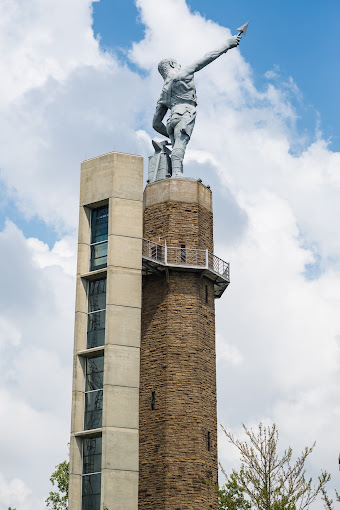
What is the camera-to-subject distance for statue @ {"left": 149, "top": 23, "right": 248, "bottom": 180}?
66438 millimetres

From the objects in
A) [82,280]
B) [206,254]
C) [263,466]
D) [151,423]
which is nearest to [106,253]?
[82,280]

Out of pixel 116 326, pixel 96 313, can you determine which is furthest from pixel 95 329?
pixel 116 326

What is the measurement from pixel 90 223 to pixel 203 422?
14.1 meters

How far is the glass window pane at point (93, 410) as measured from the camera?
56.9 meters

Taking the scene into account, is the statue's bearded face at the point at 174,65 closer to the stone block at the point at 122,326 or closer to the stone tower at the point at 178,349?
the stone tower at the point at 178,349

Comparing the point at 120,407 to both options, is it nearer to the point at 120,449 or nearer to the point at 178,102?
the point at 120,449

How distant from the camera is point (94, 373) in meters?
58.2

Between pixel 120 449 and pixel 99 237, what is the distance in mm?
13389

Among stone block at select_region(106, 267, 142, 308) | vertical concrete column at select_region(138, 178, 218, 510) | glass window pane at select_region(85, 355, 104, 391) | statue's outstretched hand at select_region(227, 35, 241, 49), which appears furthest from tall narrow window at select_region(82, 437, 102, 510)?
statue's outstretched hand at select_region(227, 35, 241, 49)

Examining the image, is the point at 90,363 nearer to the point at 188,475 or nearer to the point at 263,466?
the point at 188,475

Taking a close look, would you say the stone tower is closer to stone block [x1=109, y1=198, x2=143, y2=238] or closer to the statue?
stone block [x1=109, y1=198, x2=143, y2=238]

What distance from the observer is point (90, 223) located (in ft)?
203

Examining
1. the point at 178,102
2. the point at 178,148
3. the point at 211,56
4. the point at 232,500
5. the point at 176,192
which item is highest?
the point at 211,56

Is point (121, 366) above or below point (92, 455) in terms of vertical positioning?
above
